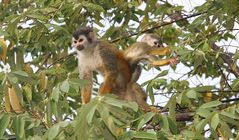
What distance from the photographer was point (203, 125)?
2.27m

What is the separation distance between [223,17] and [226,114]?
5.17 feet

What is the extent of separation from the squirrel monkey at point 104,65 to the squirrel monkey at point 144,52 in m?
0.06

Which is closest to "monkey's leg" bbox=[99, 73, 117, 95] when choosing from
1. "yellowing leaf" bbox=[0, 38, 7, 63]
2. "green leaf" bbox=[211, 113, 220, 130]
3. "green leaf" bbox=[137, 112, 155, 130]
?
"yellowing leaf" bbox=[0, 38, 7, 63]

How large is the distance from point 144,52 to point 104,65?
1.26 feet

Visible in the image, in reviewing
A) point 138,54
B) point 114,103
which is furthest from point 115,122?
point 138,54

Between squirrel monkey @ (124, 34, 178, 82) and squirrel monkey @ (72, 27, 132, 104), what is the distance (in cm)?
6

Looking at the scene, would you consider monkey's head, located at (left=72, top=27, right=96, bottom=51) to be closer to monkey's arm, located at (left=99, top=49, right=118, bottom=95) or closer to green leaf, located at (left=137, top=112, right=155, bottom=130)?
monkey's arm, located at (left=99, top=49, right=118, bottom=95)

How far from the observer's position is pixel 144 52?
434 cm

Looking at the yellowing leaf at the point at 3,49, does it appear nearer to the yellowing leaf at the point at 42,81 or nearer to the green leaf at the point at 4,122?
the yellowing leaf at the point at 42,81

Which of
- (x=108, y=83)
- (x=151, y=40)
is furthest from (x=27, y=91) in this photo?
(x=151, y=40)

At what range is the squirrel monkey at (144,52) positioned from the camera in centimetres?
424

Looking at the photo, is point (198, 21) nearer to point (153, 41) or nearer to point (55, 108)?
point (153, 41)

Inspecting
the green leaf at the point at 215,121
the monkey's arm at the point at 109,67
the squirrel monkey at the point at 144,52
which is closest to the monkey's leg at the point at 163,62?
the squirrel monkey at the point at 144,52

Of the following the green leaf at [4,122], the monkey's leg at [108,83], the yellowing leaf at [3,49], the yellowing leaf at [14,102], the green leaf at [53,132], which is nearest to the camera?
the green leaf at [53,132]
